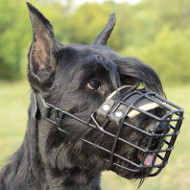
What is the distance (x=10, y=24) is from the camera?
133 feet

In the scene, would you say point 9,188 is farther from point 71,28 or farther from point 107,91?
point 71,28

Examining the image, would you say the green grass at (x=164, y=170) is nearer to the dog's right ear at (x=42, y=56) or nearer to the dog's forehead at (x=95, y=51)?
the dog's right ear at (x=42, y=56)

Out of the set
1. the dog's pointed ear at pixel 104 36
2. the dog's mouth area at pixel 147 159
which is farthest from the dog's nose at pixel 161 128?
the dog's pointed ear at pixel 104 36

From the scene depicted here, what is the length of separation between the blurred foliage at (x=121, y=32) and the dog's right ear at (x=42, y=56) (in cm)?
2599

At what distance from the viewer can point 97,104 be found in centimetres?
229

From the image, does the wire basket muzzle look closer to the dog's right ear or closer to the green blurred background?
the dog's right ear

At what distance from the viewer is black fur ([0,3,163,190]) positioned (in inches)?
90.7

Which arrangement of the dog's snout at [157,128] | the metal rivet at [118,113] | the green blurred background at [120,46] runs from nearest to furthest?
1. the dog's snout at [157,128]
2. the metal rivet at [118,113]
3. the green blurred background at [120,46]

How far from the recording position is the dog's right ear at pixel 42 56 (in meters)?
2.36

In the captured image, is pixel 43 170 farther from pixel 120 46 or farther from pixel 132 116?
pixel 120 46

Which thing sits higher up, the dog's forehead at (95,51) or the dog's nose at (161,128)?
the dog's forehead at (95,51)

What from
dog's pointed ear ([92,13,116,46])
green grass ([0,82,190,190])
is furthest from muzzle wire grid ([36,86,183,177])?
dog's pointed ear ([92,13,116,46])

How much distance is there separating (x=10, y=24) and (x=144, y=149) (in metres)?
40.8

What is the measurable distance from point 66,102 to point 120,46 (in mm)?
44238
